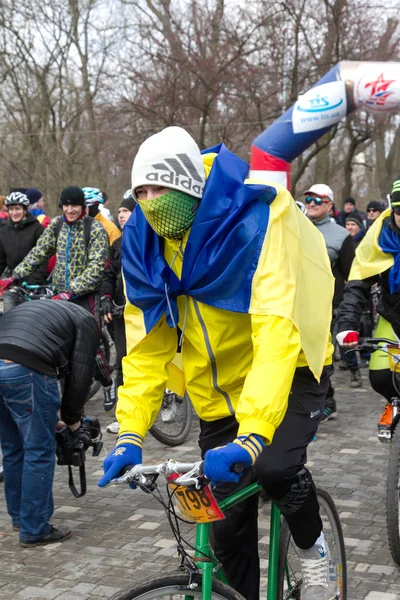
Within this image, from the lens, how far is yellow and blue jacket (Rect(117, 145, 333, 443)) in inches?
110

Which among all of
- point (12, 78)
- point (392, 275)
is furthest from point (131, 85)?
point (392, 275)

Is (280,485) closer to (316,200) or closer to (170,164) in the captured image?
(170,164)

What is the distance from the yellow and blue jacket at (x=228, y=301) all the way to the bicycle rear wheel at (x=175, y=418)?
A: 430cm

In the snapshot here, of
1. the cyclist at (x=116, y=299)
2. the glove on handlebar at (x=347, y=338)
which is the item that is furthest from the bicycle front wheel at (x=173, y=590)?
the cyclist at (x=116, y=299)

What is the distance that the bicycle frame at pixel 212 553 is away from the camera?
2664 mm

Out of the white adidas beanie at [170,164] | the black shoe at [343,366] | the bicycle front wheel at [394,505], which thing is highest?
the white adidas beanie at [170,164]

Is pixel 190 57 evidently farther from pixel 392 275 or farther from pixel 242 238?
Answer: pixel 242 238

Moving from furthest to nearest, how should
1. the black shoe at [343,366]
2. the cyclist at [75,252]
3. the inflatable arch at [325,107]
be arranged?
the inflatable arch at [325,107] < the black shoe at [343,366] < the cyclist at [75,252]

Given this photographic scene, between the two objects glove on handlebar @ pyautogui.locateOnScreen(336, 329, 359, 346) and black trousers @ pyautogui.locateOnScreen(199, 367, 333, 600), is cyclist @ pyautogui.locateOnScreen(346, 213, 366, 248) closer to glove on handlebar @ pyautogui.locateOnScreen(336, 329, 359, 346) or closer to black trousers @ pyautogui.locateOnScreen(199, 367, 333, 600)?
glove on handlebar @ pyautogui.locateOnScreen(336, 329, 359, 346)

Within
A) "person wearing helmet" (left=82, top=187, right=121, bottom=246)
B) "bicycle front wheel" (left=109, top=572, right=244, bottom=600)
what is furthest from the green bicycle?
"person wearing helmet" (left=82, top=187, right=121, bottom=246)

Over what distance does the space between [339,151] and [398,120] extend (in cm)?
683

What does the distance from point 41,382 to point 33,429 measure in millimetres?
279

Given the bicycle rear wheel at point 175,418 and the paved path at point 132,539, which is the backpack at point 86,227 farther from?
the paved path at point 132,539

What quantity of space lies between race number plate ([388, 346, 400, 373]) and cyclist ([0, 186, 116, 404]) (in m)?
3.62
